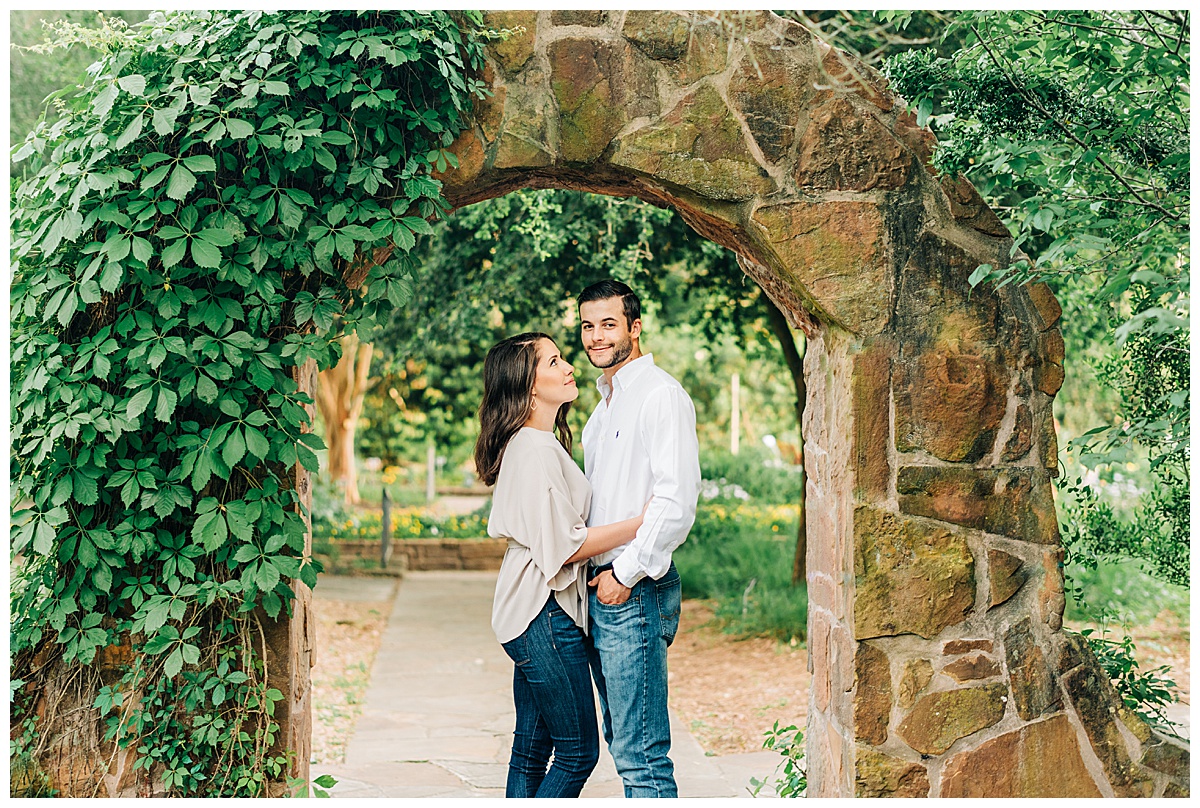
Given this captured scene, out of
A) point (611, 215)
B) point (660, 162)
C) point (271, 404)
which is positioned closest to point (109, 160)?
point (271, 404)

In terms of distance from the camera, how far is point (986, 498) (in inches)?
131

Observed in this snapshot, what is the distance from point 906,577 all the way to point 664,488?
2.95 ft

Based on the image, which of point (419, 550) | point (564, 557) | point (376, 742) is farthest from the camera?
point (419, 550)

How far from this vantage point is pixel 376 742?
5.28 metres

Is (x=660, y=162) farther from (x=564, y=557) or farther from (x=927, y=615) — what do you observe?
(x=927, y=615)

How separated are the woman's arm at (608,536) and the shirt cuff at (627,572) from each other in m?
0.08

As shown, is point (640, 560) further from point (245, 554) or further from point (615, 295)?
point (245, 554)

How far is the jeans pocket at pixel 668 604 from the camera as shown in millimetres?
3078

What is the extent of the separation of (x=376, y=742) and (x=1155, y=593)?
20.5 feet

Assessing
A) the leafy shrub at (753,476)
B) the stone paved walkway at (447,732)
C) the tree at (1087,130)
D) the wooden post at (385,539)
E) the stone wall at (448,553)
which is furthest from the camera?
the leafy shrub at (753,476)

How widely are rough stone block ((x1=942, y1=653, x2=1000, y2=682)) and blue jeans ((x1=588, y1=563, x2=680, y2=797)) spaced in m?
0.96

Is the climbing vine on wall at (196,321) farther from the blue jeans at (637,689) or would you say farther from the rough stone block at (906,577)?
the rough stone block at (906,577)

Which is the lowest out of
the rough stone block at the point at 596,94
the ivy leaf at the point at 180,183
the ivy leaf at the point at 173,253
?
the ivy leaf at the point at 173,253

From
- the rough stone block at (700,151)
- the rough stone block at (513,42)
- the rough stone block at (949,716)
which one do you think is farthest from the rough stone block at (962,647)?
the rough stone block at (513,42)
